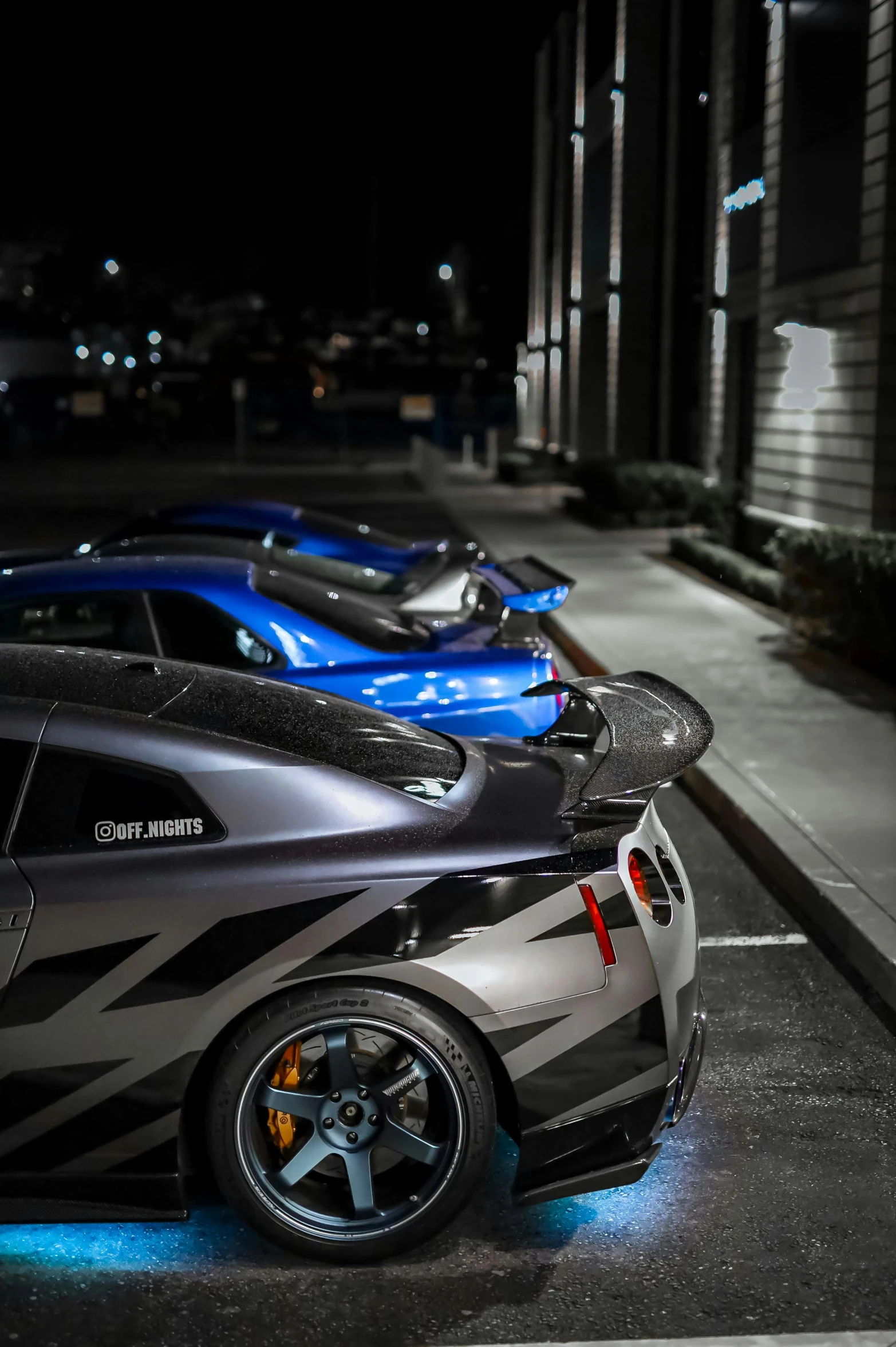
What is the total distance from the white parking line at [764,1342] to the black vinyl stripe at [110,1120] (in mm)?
941

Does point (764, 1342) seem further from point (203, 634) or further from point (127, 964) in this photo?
point (203, 634)

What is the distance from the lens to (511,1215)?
4.00 meters

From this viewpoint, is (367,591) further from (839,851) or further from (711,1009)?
(711,1009)

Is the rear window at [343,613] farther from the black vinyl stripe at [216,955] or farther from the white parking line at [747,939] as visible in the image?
the black vinyl stripe at [216,955]

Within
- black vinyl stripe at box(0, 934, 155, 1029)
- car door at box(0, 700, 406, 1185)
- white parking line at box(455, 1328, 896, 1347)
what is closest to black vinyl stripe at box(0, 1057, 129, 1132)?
car door at box(0, 700, 406, 1185)

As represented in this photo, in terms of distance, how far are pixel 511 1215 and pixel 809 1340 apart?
878mm

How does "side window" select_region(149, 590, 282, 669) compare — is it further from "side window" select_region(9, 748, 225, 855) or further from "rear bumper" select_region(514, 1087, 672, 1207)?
"rear bumper" select_region(514, 1087, 672, 1207)

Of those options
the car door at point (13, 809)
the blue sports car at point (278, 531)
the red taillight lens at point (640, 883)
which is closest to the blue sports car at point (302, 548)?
the blue sports car at point (278, 531)

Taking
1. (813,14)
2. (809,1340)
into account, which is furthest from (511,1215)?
(813,14)

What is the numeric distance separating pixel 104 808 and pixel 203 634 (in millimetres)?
3331

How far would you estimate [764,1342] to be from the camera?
135 inches

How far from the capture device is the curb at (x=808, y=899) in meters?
5.79

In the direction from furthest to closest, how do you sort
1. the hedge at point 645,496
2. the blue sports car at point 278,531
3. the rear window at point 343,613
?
the hedge at point 645,496
the blue sports car at point 278,531
the rear window at point 343,613

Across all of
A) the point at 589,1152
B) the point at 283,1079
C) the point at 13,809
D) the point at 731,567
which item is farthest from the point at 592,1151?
the point at 731,567
